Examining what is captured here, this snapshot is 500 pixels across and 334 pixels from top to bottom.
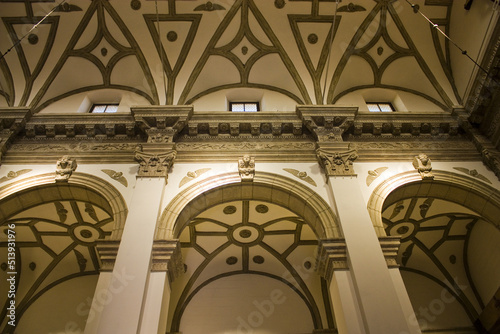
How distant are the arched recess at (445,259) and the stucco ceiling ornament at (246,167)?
4525mm

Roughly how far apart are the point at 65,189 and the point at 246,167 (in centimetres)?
444

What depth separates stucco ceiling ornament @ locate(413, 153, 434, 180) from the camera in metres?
8.84

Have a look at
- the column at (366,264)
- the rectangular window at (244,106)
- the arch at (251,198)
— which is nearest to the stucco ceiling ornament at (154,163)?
the arch at (251,198)

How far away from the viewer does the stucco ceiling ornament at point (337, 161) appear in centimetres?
850

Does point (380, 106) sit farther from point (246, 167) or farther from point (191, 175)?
point (191, 175)

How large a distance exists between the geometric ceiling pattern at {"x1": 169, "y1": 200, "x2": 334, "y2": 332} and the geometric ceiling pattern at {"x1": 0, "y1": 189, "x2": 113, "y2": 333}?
2853 mm

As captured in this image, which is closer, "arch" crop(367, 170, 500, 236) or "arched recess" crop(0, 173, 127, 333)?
"arch" crop(367, 170, 500, 236)

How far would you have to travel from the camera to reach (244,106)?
38.2ft

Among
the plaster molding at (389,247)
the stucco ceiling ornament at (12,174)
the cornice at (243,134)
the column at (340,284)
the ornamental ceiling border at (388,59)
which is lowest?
the column at (340,284)

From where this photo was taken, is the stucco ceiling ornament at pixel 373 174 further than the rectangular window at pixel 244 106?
No

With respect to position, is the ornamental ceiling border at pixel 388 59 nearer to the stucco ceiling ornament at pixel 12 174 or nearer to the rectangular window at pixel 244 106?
the rectangular window at pixel 244 106

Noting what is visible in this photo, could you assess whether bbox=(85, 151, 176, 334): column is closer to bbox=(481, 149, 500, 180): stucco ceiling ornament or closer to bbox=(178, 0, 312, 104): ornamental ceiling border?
bbox=(178, 0, 312, 104): ornamental ceiling border

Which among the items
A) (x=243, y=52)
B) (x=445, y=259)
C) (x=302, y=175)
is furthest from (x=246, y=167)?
(x=445, y=259)

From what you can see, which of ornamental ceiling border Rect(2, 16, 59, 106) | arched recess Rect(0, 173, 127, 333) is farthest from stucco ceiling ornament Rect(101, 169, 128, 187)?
ornamental ceiling border Rect(2, 16, 59, 106)
